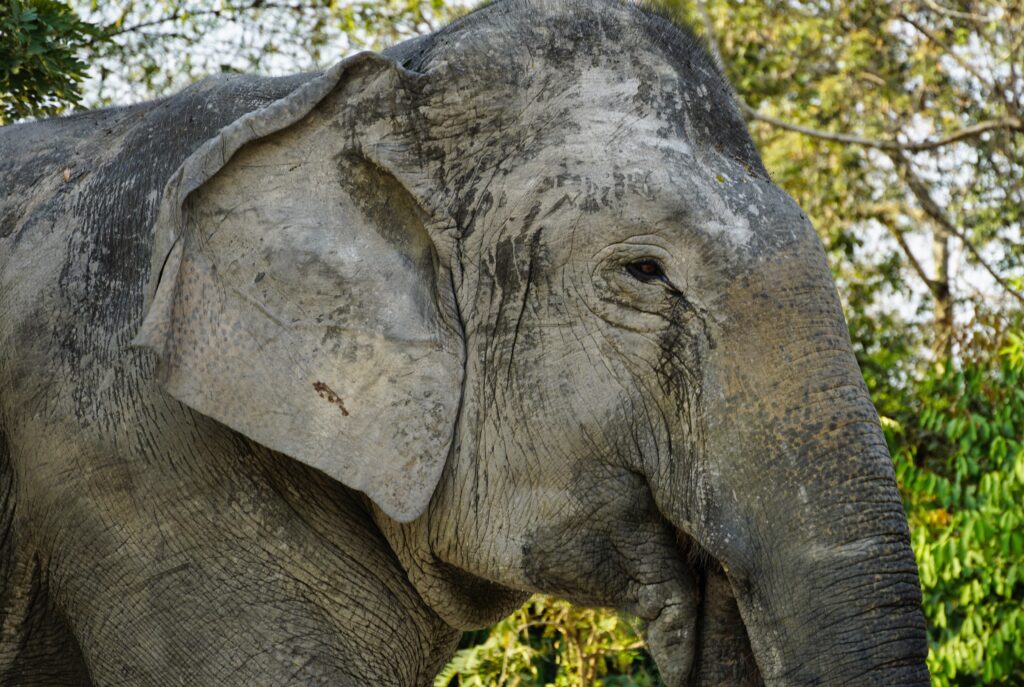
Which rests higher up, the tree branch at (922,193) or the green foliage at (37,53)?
the tree branch at (922,193)

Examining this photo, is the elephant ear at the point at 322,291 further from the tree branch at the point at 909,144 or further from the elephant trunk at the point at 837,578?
the tree branch at the point at 909,144

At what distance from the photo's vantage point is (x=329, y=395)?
302 cm

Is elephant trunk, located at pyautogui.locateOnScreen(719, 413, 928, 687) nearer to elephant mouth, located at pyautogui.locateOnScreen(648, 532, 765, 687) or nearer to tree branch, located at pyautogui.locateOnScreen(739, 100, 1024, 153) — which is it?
elephant mouth, located at pyautogui.locateOnScreen(648, 532, 765, 687)

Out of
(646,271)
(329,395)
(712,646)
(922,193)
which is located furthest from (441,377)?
(922,193)

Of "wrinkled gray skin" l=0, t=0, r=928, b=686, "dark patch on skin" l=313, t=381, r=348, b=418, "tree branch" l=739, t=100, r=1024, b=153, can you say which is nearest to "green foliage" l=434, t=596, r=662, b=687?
"wrinkled gray skin" l=0, t=0, r=928, b=686

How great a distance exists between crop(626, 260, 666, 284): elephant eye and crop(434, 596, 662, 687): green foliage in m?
3.39

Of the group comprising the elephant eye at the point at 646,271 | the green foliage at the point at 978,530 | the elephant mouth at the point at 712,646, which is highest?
the green foliage at the point at 978,530

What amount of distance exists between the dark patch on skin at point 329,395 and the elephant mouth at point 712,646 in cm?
73

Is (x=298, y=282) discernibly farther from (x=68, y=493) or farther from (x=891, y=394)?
(x=891, y=394)

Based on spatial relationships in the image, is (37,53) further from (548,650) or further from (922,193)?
(922,193)

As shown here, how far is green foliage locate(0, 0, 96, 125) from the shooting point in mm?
4179

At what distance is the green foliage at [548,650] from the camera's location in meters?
6.34

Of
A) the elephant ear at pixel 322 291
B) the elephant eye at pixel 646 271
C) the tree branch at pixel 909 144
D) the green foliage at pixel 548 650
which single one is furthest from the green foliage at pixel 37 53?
the tree branch at pixel 909 144

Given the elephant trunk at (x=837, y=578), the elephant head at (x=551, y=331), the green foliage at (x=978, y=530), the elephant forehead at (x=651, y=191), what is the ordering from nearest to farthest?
1. the elephant trunk at (x=837, y=578)
2. the elephant head at (x=551, y=331)
3. the elephant forehead at (x=651, y=191)
4. the green foliage at (x=978, y=530)
